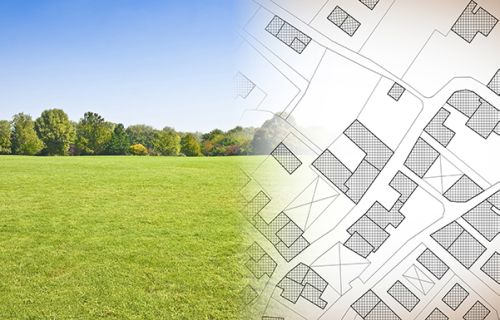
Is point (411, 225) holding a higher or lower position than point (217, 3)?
lower

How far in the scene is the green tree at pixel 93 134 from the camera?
509cm

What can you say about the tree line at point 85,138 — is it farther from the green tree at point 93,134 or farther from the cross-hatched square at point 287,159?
the cross-hatched square at point 287,159

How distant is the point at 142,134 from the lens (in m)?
4.59

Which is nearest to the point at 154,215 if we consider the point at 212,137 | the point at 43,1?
the point at 212,137

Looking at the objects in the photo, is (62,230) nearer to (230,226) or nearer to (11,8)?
(230,226)

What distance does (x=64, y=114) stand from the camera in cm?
529

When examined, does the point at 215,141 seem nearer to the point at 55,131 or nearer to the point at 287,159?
the point at 287,159

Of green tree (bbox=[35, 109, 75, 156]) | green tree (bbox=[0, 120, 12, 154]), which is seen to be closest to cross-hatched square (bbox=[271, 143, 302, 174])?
green tree (bbox=[0, 120, 12, 154])

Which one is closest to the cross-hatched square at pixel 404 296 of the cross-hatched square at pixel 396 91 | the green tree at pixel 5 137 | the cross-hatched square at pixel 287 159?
the cross-hatched square at pixel 287 159

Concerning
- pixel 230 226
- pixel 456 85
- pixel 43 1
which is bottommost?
pixel 230 226

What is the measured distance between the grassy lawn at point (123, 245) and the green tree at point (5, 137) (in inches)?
16.1

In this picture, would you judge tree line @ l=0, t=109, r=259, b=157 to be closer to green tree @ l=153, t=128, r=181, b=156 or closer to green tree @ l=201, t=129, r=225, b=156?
green tree @ l=153, t=128, r=181, b=156

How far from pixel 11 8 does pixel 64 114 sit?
2959 mm

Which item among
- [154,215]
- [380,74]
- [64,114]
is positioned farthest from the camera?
[64,114]
